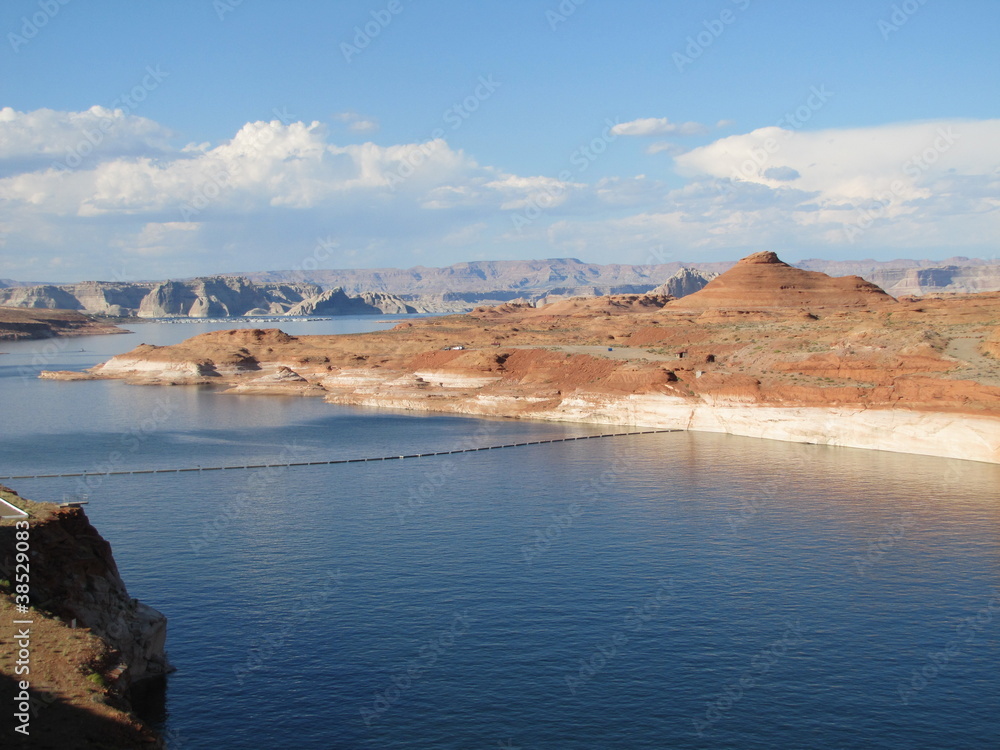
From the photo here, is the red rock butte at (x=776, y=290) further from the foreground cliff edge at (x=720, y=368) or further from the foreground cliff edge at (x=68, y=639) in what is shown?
the foreground cliff edge at (x=68, y=639)

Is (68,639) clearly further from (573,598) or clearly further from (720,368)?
(720,368)

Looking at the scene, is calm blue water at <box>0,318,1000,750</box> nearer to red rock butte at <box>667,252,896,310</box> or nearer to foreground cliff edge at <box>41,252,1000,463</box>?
foreground cliff edge at <box>41,252,1000,463</box>

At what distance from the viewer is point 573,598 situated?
Answer: 32.9m

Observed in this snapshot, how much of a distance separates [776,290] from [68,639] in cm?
12916

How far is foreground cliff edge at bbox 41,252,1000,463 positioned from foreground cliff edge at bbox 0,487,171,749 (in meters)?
53.7

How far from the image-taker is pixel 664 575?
117ft

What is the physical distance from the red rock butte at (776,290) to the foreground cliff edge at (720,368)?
1.10ft

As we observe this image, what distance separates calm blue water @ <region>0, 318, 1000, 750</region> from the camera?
23.8m

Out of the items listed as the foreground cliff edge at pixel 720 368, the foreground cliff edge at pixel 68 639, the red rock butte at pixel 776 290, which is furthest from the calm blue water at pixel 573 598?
the red rock butte at pixel 776 290

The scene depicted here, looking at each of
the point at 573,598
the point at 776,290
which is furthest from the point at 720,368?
the point at 776,290

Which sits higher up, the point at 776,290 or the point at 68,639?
the point at 776,290

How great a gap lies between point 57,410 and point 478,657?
80.3m

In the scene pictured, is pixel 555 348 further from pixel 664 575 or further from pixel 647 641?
pixel 647 641

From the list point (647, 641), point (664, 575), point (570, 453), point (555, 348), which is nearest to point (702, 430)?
point (570, 453)
